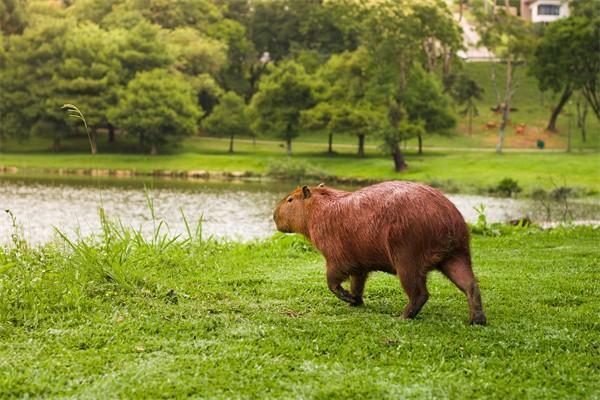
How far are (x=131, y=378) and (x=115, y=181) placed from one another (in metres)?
37.9

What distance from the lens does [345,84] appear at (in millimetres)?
53125

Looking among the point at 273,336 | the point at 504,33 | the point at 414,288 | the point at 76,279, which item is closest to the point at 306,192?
the point at 414,288

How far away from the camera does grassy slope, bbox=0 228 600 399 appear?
4.86m

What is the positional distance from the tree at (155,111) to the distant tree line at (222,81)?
0.30 ft

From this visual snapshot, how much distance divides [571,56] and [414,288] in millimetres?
48520

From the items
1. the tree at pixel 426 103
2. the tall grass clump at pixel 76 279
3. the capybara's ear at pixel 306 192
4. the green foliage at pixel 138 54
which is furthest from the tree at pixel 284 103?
the capybara's ear at pixel 306 192

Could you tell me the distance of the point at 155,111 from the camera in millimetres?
51562

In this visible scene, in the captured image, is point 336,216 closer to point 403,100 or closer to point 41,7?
point 403,100

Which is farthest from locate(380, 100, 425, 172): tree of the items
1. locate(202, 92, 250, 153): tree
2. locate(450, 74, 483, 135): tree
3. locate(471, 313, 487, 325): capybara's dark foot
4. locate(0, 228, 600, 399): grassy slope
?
locate(471, 313, 487, 325): capybara's dark foot

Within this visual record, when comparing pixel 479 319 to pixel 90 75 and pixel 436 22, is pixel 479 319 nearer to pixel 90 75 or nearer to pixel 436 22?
pixel 436 22

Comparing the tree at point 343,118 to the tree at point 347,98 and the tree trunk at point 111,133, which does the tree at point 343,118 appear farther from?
the tree trunk at point 111,133

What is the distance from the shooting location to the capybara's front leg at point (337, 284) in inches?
284

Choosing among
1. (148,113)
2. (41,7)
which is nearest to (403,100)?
(148,113)

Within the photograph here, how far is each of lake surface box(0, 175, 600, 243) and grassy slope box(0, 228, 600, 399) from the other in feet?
23.8
